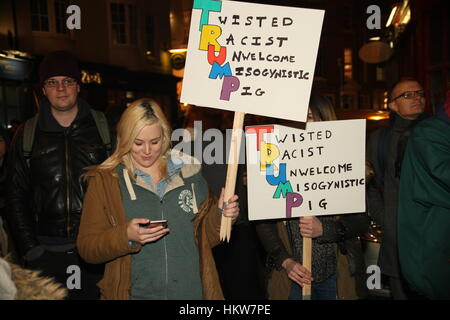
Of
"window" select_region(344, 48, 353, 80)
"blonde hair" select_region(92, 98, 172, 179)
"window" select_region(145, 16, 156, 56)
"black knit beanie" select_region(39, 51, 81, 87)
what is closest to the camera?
"blonde hair" select_region(92, 98, 172, 179)

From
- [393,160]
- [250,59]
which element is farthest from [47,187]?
[393,160]

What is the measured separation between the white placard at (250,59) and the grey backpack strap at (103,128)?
1046 millimetres

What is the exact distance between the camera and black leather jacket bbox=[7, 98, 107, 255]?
303cm

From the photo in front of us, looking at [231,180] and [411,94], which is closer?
[231,180]

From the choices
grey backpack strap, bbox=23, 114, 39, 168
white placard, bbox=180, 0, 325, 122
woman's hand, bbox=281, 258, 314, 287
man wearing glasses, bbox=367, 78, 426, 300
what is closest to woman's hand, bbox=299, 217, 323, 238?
woman's hand, bbox=281, 258, 314, 287

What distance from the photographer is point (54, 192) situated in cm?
305

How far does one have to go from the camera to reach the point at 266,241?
285cm

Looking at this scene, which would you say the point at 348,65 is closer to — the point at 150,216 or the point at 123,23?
the point at 123,23

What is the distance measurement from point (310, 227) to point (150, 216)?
96cm

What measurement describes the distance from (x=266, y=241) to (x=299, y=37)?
4.37 feet

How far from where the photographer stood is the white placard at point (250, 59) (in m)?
2.38

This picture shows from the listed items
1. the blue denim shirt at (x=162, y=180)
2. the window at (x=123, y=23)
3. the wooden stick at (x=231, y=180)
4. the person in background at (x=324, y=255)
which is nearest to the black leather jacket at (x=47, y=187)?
the blue denim shirt at (x=162, y=180)

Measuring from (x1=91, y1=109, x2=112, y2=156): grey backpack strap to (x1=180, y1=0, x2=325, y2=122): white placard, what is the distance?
1046 millimetres

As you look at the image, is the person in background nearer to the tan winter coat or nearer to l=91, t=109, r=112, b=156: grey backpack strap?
the tan winter coat
